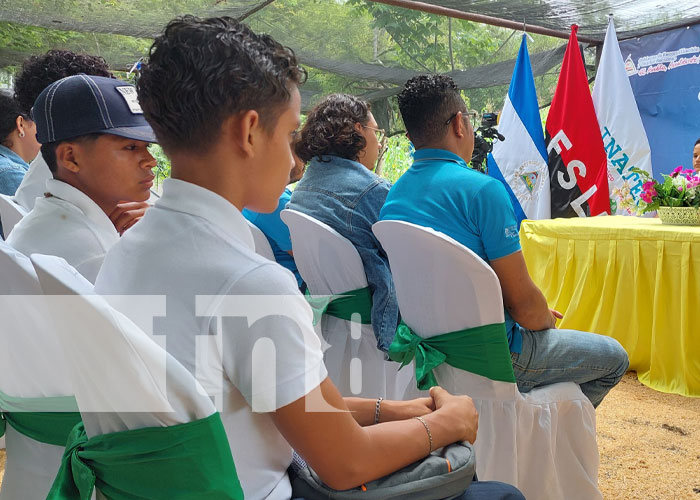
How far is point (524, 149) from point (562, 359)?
343 cm

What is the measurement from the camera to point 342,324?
2.10 m

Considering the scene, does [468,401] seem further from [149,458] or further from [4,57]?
[4,57]

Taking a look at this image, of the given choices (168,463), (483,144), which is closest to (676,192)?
(483,144)

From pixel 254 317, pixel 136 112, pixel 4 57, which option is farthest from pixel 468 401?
pixel 4 57

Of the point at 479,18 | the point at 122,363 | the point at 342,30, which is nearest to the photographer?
the point at 122,363

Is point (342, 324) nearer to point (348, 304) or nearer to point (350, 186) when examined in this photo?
point (348, 304)

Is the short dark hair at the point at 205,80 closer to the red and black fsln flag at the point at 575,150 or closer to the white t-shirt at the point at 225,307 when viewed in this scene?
the white t-shirt at the point at 225,307

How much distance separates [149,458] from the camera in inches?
25.7

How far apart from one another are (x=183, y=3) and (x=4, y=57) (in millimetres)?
1303

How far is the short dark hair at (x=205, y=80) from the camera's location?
2.51 feet

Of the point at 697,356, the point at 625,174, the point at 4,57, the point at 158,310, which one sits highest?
the point at 4,57

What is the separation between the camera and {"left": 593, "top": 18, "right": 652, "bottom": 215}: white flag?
15.9ft

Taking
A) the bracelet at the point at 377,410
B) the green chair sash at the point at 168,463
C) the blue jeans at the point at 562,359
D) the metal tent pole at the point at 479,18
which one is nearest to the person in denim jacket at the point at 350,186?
the blue jeans at the point at 562,359

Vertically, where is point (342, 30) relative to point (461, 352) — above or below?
above
